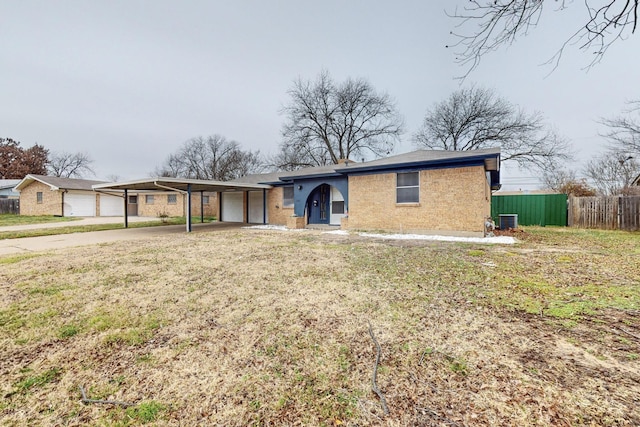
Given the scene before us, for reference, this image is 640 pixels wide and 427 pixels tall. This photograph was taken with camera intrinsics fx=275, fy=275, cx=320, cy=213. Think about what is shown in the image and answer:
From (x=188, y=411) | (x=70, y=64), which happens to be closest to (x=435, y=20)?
(x=188, y=411)

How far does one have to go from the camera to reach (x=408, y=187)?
10.5 metres

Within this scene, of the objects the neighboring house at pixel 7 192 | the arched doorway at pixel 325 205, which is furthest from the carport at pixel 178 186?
the neighboring house at pixel 7 192

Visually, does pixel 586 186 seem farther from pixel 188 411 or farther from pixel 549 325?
pixel 188 411

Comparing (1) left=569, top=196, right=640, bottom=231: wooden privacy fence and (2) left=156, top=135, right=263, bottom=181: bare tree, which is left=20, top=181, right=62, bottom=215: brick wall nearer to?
(2) left=156, top=135, right=263, bottom=181: bare tree

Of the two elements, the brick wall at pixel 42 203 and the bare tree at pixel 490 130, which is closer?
the bare tree at pixel 490 130

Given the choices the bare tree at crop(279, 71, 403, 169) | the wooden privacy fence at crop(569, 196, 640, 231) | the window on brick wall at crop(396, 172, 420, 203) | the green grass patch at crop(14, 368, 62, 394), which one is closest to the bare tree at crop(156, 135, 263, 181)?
the bare tree at crop(279, 71, 403, 169)

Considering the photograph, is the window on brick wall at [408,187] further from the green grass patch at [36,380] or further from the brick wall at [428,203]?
the green grass patch at [36,380]

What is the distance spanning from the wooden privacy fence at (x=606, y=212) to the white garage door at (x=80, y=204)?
33.5 m

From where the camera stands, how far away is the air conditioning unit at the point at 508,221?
11898mm

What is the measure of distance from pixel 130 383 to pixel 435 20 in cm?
489

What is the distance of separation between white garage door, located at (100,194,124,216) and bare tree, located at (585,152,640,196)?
1541 inches

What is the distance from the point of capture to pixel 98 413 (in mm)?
1653

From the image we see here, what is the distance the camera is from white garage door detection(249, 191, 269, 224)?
673 inches

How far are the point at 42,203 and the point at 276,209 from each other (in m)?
21.6
